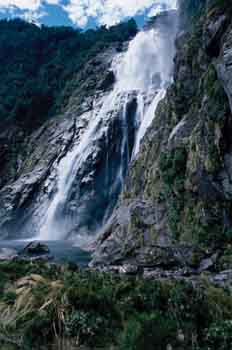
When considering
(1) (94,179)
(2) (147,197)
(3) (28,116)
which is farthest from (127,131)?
(3) (28,116)

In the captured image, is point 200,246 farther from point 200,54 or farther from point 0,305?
point 200,54

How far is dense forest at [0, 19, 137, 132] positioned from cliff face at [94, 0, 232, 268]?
87.2 feet

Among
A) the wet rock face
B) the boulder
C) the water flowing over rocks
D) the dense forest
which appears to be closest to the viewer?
the boulder

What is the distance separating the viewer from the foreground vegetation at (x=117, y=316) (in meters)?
5.23

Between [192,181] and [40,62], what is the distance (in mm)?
49800

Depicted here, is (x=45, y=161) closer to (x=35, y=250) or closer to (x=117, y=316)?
(x=35, y=250)

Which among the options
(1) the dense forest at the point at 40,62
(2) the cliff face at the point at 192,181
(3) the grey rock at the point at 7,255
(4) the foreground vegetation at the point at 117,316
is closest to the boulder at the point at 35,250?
(3) the grey rock at the point at 7,255

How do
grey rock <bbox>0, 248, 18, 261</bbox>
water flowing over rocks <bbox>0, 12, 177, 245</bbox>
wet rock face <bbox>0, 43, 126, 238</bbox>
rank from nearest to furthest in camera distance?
grey rock <bbox>0, 248, 18, 261</bbox> < water flowing over rocks <bbox>0, 12, 177, 245</bbox> < wet rock face <bbox>0, 43, 126, 238</bbox>

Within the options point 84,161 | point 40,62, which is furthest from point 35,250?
point 40,62

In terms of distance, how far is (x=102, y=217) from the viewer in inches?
1165

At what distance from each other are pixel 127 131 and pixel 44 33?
4051 centimetres

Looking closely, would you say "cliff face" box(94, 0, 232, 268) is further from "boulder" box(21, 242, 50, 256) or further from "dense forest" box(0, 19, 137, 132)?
"dense forest" box(0, 19, 137, 132)

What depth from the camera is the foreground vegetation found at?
5.23 meters

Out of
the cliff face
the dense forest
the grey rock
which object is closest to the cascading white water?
the dense forest
